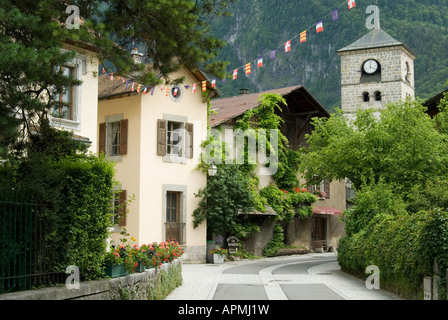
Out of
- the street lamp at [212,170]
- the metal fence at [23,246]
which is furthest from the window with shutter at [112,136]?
the metal fence at [23,246]

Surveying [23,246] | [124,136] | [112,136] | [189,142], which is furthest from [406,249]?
[112,136]

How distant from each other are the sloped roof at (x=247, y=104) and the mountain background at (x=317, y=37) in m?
51.1

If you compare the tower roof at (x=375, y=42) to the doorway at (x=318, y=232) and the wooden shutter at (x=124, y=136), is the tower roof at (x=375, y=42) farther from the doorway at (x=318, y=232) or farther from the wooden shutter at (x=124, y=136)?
the wooden shutter at (x=124, y=136)

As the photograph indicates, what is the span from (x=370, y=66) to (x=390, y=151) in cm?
4459

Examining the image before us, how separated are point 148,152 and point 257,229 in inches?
256

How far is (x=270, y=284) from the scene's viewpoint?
16500 millimetres

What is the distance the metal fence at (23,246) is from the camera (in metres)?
8.48

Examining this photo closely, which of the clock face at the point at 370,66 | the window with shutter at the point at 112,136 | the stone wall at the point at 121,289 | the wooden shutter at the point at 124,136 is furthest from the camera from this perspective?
the clock face at the point at 370,66

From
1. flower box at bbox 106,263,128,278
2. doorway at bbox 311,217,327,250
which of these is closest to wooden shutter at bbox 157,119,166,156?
doorway at bbox 311,217,327,250

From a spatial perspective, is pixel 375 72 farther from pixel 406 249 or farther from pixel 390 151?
pixel 406 249

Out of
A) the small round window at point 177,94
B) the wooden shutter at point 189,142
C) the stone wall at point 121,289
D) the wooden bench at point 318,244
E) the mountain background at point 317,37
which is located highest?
the mountain background at point 317,37

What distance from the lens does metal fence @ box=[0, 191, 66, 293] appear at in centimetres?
848
